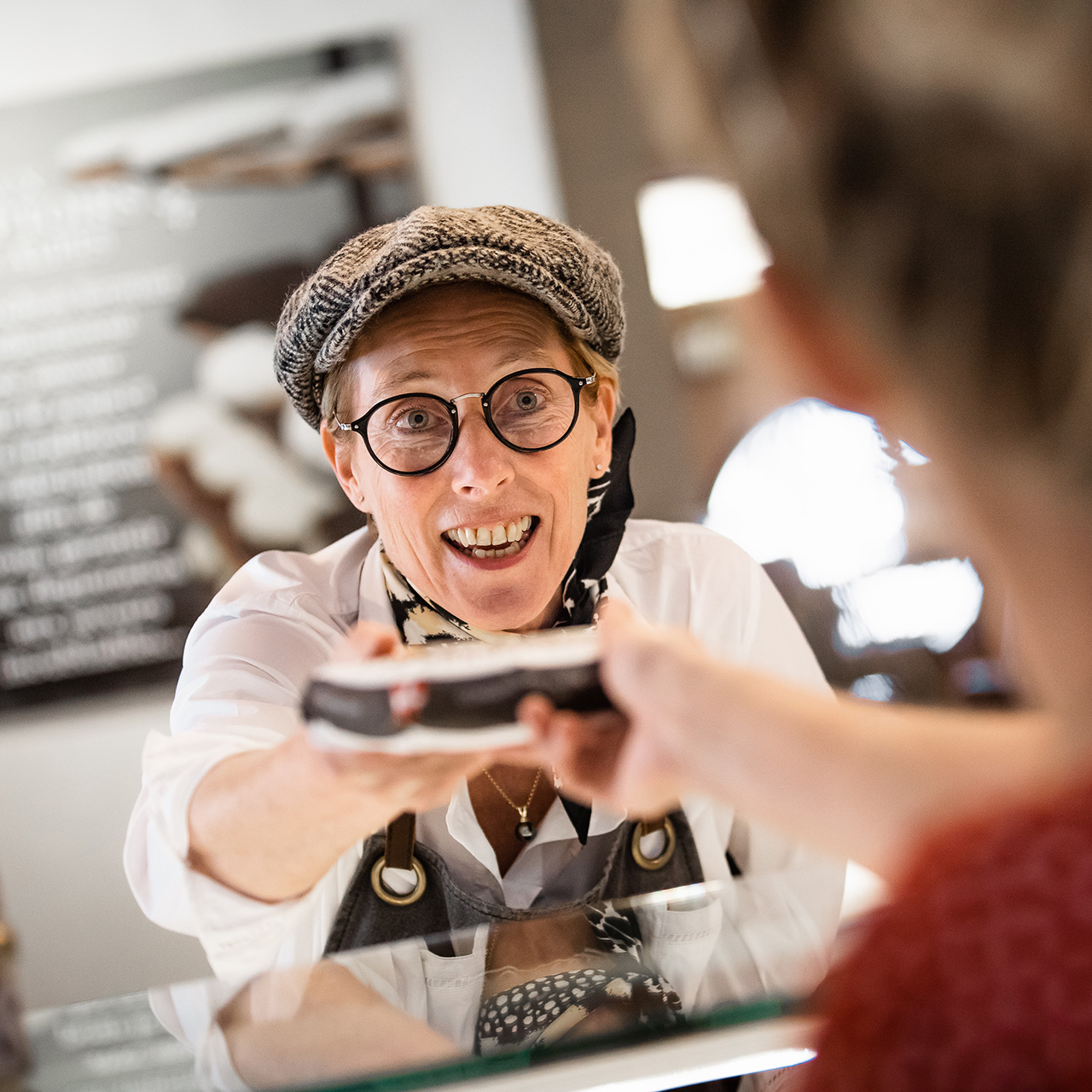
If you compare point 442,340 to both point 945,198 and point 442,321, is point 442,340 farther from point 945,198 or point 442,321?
point 945,198

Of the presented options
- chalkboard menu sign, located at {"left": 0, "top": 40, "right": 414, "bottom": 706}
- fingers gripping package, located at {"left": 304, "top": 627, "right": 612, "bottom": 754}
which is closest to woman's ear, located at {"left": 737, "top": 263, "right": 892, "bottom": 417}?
fingers gripping package, located at {"left": 304, "top": 627, "right": 612, "bottom": 754}

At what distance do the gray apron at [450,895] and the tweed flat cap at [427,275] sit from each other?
0.75 feet

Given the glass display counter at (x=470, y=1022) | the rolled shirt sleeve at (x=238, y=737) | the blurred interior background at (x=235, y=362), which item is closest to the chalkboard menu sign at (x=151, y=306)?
the blurred interior background at (x=235, y=362)

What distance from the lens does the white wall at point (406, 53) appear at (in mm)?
715

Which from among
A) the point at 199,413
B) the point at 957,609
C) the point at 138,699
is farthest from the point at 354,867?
the point at 199,413

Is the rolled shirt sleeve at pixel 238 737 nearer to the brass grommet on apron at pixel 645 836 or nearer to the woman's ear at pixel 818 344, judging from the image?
the brass grommet on apron at pixel 645 836

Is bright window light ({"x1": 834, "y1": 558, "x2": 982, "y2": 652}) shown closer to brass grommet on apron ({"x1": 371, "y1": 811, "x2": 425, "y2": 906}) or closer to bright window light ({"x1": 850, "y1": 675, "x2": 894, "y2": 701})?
bright window light ({"x1": 850, "y1": 675, "x2": 894, "y2": 701})

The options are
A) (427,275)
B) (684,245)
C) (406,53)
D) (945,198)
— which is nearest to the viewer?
(945,198)

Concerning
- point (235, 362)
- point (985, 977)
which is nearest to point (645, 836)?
point (985, 977)

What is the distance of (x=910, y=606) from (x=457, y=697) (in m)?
0.31

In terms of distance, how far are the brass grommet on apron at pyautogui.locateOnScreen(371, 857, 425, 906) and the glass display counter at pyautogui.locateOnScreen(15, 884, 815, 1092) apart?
0.02 metres

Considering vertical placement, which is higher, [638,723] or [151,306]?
[151,306]

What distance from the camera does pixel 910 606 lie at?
1.64ft

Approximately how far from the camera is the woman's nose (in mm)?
406
